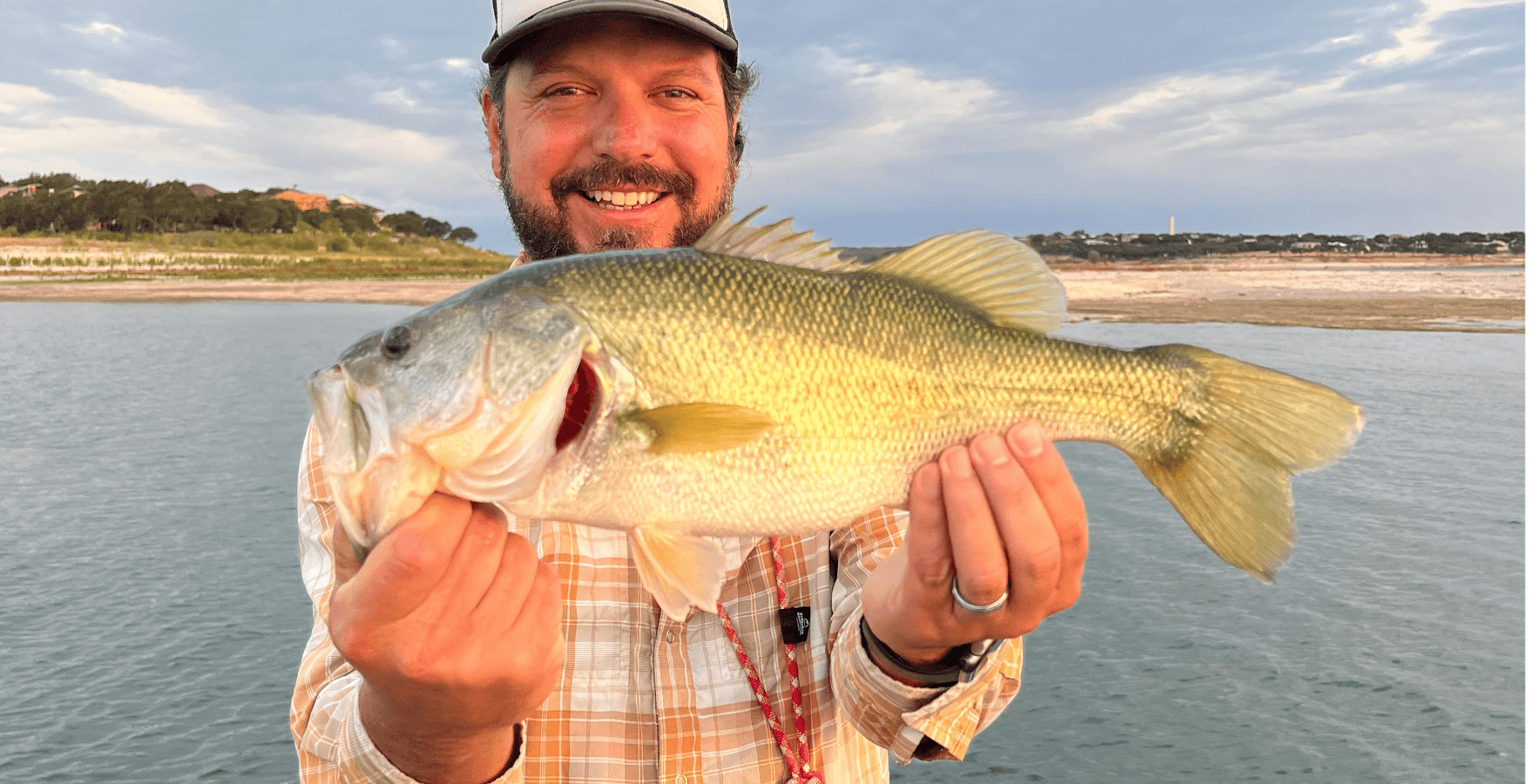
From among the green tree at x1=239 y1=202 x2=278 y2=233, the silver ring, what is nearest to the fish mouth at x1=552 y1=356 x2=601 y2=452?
the silver ring

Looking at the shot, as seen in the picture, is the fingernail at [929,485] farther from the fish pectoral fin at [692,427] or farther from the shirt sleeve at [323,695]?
the shirt sleeve at [323,695]

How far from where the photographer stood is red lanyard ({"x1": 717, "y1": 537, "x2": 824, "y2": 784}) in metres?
2.51

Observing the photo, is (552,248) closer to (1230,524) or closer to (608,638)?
(608,638)

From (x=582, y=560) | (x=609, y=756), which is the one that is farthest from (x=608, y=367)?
(x=609, y=756)

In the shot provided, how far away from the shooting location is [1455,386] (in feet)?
44.3

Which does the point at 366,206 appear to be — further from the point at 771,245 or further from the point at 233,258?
the point at 771,245

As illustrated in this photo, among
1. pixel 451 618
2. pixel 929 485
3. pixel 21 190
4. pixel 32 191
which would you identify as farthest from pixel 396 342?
pixel 21 190

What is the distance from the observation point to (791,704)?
8.57 ft

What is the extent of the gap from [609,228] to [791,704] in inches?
57.6

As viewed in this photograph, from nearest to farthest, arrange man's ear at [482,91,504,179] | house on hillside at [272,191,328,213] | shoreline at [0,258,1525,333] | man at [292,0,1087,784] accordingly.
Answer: man at [292,0,1087,784]
man's ear at [482,91,504,179]
shoreline at [0,258,1525,333]
house on hillside at [272,191,328,213]

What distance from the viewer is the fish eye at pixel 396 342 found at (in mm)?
1782

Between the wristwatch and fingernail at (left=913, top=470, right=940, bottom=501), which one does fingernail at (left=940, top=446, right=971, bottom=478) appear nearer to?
fingernail at (left=913, top=470, right=940, bottom=501)

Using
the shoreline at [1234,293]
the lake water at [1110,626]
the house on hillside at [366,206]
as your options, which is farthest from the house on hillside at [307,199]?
the lake water at [1110,626]

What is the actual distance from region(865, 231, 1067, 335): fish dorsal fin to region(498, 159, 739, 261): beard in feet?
3.12
